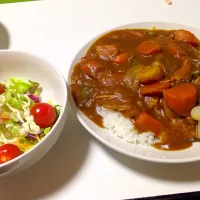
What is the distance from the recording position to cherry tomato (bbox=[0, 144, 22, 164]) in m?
1.35

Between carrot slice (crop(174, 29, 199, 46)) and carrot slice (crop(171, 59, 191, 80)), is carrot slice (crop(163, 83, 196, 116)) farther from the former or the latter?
carrot slice (crop(174, 29, 199, 46))

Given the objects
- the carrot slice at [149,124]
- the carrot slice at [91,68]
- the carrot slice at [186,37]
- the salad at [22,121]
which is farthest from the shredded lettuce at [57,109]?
the carrot slice at [186,37]

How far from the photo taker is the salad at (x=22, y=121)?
4.82 ft

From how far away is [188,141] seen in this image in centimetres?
152

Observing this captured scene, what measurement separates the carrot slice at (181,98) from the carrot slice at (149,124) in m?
0.09

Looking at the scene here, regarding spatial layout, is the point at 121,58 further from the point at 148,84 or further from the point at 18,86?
the point at 18,86

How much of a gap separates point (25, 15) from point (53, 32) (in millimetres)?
→ 255

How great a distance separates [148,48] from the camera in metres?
1.75

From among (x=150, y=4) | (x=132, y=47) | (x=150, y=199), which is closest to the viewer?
(x=150, y=199)

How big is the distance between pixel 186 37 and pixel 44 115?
856 mm

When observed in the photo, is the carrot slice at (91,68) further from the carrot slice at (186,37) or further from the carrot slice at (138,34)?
the carrot slice at (186,37)

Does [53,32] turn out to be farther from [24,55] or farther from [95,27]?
[24,55]

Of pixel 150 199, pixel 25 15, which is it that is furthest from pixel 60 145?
pixel 25 15

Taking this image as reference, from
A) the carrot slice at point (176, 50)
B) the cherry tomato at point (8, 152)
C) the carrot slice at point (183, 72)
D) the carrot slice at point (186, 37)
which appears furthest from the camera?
the carrot slice at point (186, 37)
